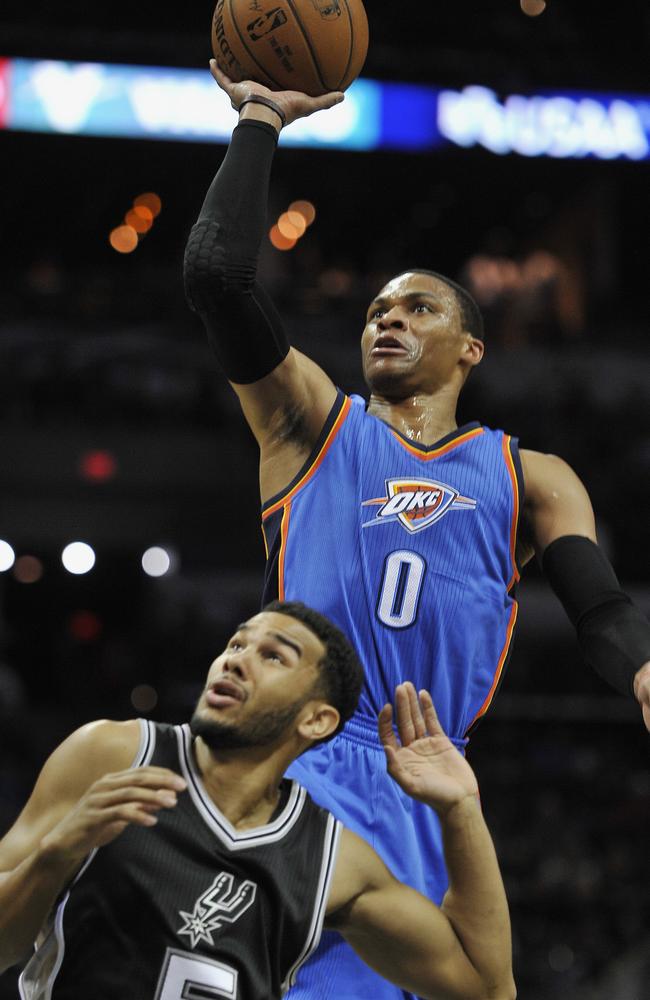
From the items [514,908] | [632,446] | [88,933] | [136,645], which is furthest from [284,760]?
[632,446]

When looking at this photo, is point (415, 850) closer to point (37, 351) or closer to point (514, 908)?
point (514, 908)

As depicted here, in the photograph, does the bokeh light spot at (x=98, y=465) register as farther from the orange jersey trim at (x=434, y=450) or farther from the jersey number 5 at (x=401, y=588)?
the jersey number 5 at (x=401, y=588)

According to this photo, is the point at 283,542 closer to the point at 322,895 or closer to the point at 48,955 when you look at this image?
the point at 322,895

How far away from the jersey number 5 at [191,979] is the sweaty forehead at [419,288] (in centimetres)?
204

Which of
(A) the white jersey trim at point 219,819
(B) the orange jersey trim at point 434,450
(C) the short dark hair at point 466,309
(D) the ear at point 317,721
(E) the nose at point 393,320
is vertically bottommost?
(A) the white jersey trim at point 219,819

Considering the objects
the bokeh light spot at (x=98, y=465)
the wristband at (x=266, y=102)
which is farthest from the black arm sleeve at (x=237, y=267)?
the bokeh light spot at (x=98, y=465)

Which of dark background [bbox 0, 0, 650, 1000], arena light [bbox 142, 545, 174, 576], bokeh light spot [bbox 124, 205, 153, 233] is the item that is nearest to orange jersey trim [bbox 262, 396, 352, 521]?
dark background [bbox 0, 0, 650, 1000]

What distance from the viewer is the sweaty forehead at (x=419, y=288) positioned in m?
4.15

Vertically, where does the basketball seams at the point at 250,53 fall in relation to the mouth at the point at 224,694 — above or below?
above

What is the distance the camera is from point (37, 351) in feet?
48.3

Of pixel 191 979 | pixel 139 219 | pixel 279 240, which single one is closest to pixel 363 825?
pixel 191 979

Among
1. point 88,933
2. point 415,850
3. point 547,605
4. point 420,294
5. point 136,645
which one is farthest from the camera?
point 547,605

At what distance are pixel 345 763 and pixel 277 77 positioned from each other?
75.2 inches

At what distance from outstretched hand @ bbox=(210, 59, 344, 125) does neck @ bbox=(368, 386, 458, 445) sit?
33.3 inches
